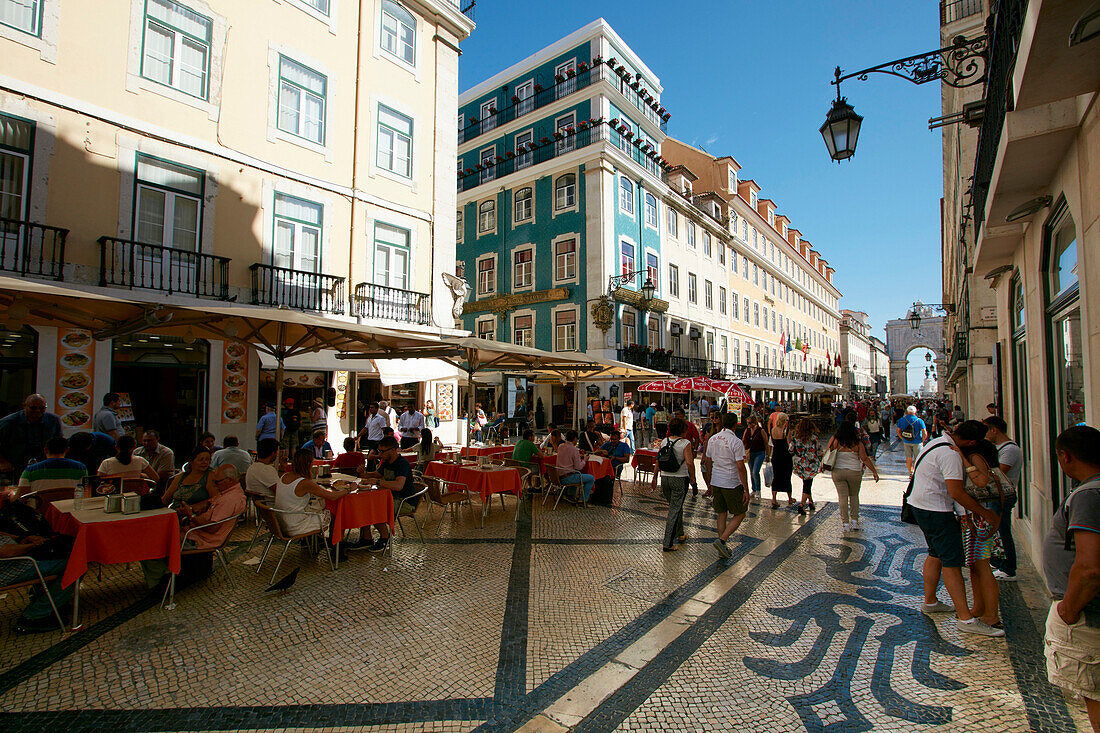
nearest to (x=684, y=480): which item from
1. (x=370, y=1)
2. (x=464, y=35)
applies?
(x=370, y=1)

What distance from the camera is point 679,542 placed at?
6.66 meters

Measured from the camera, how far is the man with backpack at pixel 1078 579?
239 centimetres

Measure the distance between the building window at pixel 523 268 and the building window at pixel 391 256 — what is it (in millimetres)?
11914

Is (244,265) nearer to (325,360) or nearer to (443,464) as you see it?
(325,360)

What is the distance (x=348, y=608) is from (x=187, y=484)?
94.7 inches

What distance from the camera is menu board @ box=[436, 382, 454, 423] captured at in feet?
49.9

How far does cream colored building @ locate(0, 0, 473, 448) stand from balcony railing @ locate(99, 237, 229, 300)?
0.04m

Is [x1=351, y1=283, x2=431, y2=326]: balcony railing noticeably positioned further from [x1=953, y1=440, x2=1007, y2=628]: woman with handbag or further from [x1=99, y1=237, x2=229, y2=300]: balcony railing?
[x1=953, y1=440, x2=1007, y2=628]: woman with handbag

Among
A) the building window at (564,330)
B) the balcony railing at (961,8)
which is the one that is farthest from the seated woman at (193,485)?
the building window at (564,330)

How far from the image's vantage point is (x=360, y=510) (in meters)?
5.68

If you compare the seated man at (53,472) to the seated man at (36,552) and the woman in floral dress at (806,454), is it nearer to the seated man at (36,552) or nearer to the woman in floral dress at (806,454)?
the seated man at (36,552)

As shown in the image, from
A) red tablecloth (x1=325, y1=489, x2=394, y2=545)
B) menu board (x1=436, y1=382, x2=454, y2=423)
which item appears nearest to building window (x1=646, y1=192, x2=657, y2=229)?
menu board (x1=436, y1=382, x2=454, y2=423)

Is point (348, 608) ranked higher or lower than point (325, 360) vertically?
lower

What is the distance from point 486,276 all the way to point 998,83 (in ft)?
79.9
